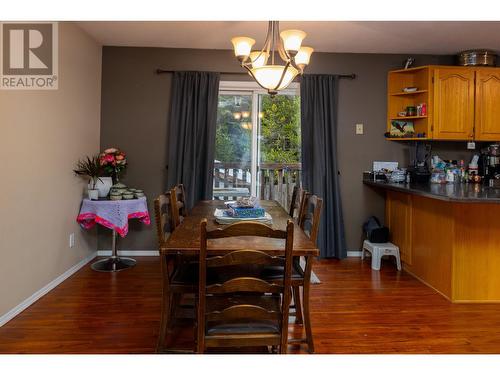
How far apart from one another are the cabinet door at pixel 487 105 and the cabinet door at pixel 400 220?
1.11 m

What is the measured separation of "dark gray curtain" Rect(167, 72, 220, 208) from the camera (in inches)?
160

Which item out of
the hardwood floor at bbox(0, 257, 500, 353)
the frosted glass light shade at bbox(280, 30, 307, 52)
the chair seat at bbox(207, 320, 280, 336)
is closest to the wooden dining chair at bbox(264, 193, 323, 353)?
the hardwood floor at bbox(0, 257, 500, 353)

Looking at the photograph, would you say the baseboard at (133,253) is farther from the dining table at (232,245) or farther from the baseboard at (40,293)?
the dining table at (232,245)

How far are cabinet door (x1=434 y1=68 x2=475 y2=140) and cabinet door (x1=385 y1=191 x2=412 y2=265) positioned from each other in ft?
2.64

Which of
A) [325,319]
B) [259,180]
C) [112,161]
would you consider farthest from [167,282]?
[259,180]

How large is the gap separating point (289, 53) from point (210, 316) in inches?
64.9

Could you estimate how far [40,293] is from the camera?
2.88 m

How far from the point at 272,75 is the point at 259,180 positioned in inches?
84.8

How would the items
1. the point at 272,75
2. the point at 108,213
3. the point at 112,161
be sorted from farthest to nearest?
the point at 112,161 < the point at 108,213 < the point at 272,75

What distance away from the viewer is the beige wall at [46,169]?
2447 mm

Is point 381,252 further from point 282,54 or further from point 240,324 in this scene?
point 240,324

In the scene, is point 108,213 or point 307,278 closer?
point 307,278

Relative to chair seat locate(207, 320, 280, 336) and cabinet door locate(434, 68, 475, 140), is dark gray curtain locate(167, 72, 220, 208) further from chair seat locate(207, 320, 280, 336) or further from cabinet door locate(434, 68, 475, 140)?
chair seat locate(207, 320, 280, 336)
